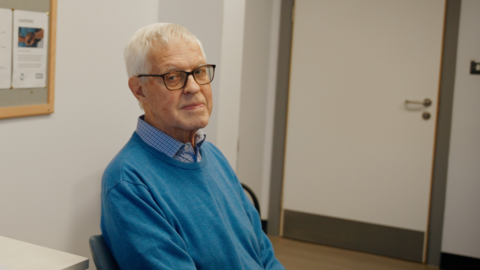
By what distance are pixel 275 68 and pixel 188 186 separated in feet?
7.44

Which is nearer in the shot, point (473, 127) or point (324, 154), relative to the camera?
point (473, 127)

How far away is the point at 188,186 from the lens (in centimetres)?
125

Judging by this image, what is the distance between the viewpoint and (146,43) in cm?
127

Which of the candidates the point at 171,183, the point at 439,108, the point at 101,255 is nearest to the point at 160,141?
the point at 171,183

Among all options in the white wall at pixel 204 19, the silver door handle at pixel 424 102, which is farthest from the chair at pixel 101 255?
the silver door handle at pixel 424 102

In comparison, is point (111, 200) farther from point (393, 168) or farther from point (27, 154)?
point (393, 168)

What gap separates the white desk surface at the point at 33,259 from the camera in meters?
0.96

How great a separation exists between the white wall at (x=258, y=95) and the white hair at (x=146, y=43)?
5.66 ft

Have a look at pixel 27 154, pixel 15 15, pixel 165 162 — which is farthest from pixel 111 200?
pixel 15 15

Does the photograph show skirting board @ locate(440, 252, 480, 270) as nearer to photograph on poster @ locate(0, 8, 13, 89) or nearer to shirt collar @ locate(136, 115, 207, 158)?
shirt collar @ locate(136, 115, 207, 158)

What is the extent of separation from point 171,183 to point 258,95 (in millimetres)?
2103

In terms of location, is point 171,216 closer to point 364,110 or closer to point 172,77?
point 172,77

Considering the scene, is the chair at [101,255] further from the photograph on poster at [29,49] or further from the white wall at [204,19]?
the white wall at [204,19]

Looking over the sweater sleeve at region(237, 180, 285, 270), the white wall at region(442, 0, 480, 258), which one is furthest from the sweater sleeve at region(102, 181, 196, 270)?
the white wall at region(442, 0, 480, 258)
